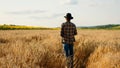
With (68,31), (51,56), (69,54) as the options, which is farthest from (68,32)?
(51,56)

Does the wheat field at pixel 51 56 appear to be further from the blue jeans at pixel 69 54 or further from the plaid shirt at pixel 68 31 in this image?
the plaid shirt at pixel 68 31

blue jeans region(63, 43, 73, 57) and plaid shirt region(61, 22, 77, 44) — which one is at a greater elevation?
plaid shirt region(61, 22, 77, 44)

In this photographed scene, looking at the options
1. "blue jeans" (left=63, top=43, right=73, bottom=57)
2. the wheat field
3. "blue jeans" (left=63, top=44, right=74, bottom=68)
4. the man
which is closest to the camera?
the wheat field

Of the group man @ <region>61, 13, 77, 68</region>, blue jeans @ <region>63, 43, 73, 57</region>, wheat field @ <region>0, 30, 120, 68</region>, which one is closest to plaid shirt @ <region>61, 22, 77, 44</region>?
man @ <region>61, 13, 77, 68</region>

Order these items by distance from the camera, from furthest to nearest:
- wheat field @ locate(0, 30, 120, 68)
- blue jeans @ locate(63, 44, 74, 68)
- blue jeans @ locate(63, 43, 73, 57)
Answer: blue jeans @ locate(63, 43, 73, 57)
blue jeans @ locate(63, 44, 74, 68)
wheat field @ locate(0, 30, 120, 68)

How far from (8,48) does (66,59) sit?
202 cm

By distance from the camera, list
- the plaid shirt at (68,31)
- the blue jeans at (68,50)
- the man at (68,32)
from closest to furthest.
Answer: the blue jeans at (68,50) < the man at (68,32) < the plaid shirt at (68,31)

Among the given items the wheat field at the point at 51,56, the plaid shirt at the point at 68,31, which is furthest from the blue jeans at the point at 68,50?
the wheat field at the point at 51,56

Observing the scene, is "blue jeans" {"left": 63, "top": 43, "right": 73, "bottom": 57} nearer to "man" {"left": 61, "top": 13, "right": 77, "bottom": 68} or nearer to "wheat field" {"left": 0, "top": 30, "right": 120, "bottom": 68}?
"man" {"left": 61, "top": 13, "right": 77, "bottom": 68}

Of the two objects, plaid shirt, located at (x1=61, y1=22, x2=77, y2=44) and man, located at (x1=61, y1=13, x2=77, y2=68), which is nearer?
man, located at (x1=61, y1=13, x2=77, y2=68)

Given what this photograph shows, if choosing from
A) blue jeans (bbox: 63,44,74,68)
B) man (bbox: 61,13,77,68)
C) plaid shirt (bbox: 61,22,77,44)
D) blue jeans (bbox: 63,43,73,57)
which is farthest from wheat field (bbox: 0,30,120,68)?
plaid shirt (bbox: 61,22,77,44)

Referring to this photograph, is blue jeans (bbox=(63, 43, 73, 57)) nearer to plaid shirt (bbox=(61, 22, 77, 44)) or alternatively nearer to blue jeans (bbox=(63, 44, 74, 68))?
blue jeans (bbox=(63, 44, 74, 68))

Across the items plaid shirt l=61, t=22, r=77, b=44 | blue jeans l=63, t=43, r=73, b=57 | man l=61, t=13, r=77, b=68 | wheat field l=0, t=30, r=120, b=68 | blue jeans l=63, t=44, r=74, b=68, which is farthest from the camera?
plaid shirt l=61, t=22, r=77, b=44

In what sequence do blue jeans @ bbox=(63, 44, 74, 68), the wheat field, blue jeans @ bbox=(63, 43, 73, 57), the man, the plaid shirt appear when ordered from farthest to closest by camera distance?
the plaid shirt < the man < blue jeans @ bbox=(63, 43, 73, 57) < blue jeans @ bbox=(63, 44, 74, 68) < the wheat field
